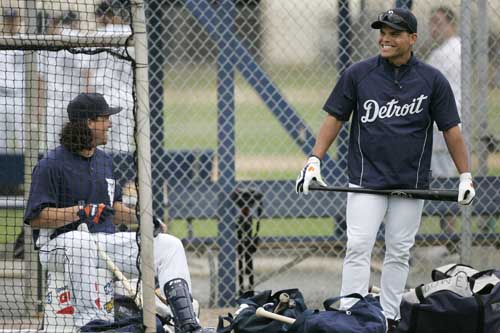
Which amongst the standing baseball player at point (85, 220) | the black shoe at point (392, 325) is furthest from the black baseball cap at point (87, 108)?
the black shoe at point (392, 325)

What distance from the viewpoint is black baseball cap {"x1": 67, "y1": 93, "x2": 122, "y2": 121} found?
6.05m

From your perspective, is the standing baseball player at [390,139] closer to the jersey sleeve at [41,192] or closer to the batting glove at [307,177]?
the batting glove at [307,177]

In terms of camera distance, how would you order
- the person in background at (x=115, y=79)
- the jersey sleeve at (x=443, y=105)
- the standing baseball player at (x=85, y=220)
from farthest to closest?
the person in background at (x=115, y=79), the jersey sleeve at (x=443, y=105), the standing baseball player at (x=85, y=220)

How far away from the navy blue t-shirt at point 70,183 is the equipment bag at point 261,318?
0.98 m

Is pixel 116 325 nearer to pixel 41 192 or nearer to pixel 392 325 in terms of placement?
pixel 41 192

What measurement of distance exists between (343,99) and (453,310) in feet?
4.24

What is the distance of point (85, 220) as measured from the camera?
597 centimetres

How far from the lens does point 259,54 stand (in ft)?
25.7

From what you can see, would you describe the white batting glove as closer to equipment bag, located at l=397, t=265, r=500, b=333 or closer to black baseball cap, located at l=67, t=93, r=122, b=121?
equipment bag, located at l=397, t=265, r=500, b=333

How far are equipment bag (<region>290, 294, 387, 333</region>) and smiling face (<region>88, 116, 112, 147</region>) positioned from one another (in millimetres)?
1571

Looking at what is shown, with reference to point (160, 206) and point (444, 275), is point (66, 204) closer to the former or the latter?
point (160, 206)

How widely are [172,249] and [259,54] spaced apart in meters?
2.28

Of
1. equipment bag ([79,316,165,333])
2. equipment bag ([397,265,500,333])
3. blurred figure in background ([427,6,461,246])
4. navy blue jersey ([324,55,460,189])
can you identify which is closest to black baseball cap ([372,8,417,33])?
navy blue jersey ([324,55,460,189])

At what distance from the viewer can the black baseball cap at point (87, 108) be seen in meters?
6.05
